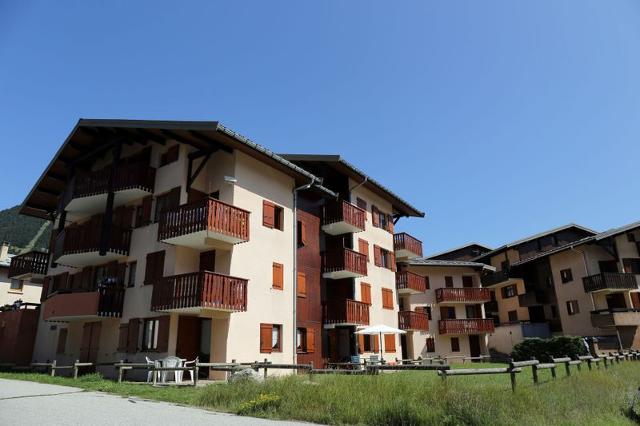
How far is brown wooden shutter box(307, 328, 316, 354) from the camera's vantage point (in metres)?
23.0

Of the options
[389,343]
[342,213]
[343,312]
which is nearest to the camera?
[343,312]

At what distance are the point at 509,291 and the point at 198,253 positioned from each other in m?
37.3

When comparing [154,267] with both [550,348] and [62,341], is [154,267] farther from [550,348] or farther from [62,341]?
[550,348]

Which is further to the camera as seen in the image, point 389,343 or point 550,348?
point 550,348

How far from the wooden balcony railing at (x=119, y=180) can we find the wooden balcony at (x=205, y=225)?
323 cm

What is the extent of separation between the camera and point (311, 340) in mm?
23234

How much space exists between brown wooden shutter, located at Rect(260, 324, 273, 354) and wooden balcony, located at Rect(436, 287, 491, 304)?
23.5 meters

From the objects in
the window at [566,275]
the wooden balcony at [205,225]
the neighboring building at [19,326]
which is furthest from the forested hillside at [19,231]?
the window at [566,275]

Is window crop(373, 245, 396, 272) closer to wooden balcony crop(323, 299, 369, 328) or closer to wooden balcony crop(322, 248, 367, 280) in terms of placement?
wooden balcony crop(322, 248, 367, 280)

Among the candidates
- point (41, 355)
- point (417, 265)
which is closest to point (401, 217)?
point (417, 265)

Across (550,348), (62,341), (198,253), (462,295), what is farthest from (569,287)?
(62,341)

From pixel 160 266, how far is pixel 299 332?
25.0 feet

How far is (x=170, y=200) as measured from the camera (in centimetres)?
2011

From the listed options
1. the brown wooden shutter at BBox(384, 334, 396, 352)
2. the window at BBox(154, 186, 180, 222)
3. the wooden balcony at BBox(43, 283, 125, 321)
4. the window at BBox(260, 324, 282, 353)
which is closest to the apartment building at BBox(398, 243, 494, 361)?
the brown wooden shutter at BBox(384, 334, 396, 352)
